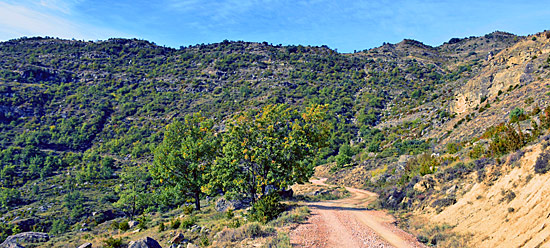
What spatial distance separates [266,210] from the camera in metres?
15.8

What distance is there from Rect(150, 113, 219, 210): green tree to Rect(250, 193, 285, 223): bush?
9.26 m

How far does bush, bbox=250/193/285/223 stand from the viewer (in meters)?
15.3

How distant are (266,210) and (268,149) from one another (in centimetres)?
356

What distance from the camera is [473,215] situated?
41.4 ft

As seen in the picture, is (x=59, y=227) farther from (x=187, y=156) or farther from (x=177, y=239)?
(x=177, y=239)

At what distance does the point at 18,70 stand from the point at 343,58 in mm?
129322

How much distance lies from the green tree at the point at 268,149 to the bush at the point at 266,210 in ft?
4.50

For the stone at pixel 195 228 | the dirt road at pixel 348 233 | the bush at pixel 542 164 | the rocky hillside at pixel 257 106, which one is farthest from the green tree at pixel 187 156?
the bush at pixel 542 164

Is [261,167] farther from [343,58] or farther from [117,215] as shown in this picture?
[343,58]

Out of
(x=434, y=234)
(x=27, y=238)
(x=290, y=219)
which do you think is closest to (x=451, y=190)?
(x=434, y=234)

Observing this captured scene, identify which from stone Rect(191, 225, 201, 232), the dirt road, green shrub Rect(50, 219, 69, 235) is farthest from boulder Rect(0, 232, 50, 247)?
the dirt road

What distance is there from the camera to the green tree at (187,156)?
24.9 metres

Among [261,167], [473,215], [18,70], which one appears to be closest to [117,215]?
[261,167]

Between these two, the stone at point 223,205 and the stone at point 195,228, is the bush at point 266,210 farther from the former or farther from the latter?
the stone at point 223,205
